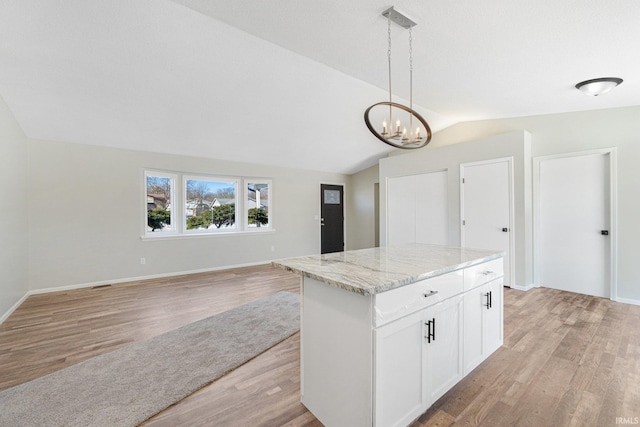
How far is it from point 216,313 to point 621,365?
372cm

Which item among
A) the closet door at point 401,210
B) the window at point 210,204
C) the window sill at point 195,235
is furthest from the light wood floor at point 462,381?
the closet door at point 401,210

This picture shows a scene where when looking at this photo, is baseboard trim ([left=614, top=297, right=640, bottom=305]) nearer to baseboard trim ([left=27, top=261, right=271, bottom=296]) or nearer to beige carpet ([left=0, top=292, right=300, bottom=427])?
beige carpet ([left=0, top=292, right=300, bottom=427])

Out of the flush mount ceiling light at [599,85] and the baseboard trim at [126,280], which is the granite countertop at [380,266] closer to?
the flush mount ceiling light at [599,85]

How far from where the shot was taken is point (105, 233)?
4.50m

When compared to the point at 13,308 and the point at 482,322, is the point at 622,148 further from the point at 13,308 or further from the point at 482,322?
the point at 13,308

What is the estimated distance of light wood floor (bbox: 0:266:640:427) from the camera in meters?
1.66

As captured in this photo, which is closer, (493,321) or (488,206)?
(493,321)

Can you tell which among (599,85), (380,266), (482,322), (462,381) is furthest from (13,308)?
(599,85)

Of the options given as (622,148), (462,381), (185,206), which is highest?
(622,148)

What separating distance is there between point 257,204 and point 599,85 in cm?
559

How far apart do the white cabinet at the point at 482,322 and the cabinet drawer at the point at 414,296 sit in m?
0.22

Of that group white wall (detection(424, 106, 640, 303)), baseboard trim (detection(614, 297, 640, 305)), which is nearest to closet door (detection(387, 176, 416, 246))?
white wall (detection(424, 106, 640, 303))

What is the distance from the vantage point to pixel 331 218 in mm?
7520

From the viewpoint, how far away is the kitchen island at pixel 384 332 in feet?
4.36
